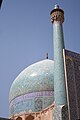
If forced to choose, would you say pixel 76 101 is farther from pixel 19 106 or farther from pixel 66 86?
pixel 19 106

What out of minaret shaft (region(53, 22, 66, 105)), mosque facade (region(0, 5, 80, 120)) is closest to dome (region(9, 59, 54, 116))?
mosque facade (region(0, 5, 80, 120))

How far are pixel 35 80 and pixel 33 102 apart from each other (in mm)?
1081

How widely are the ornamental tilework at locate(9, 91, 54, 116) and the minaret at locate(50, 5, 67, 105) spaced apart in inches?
103

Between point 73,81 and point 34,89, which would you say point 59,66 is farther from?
point 34,89

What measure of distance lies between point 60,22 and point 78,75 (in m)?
2.02

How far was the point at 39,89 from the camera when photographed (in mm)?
9289

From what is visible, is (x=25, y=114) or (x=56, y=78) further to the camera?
(x=25, y=114)

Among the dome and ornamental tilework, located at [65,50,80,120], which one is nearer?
ornamental tilework, located at [65,50,80,120]

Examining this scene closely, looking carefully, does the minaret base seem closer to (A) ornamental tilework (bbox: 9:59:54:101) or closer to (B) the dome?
(B) the dome

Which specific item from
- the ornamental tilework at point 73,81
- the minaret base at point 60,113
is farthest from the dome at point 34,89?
the minaret base at point 60,113

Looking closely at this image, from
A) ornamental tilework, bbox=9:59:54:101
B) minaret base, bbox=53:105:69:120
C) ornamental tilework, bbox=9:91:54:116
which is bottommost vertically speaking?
minaret base, bbox=53:105:69:120

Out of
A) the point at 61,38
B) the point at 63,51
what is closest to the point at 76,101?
the point at 63,51

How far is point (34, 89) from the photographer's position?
9422mm

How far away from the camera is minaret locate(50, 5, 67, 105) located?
604cm
